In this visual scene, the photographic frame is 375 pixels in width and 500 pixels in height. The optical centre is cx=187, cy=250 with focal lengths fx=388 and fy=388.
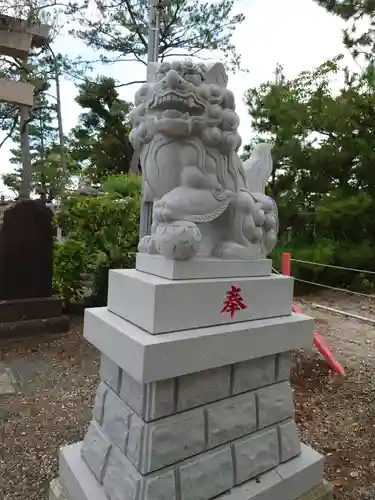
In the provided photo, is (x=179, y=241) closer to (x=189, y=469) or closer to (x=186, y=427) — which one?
(x=186, y=427)

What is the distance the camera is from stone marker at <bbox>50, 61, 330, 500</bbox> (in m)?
1.16

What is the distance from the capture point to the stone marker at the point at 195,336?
1.16 meters

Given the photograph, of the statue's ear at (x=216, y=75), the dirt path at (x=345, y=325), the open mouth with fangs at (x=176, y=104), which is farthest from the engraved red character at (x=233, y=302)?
the dirt path at (x=345, y=325)

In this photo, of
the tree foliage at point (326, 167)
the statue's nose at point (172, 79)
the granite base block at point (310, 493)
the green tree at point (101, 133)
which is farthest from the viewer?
the green tree at point (101, 133)

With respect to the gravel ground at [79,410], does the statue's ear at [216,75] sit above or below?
above

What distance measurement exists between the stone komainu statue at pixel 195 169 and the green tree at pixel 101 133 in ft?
29.7

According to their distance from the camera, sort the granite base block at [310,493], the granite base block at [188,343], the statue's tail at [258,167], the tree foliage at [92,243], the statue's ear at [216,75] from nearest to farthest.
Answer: the granite base block at [188,343] → the statue's ear at [216,75] → the granite base block at [310,493] → the statue's tail at [258,167] → the tree foliage at [92,243]

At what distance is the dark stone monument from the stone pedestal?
2.24 m

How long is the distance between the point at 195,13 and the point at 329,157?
509 centimetres

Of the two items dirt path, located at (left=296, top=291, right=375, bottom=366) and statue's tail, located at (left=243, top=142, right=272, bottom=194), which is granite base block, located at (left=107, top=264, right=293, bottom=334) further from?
dirt path, located at (left=296, top=291, right=375, bottom=366)

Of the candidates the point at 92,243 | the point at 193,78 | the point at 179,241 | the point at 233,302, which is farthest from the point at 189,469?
the point at 92,243

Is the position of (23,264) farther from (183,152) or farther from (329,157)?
(329,157)

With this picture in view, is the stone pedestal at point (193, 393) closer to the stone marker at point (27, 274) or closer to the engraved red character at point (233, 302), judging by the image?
the engraved red character at point (233, 302)

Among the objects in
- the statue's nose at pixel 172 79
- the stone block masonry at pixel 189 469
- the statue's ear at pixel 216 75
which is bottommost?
the stone block masonry at pixel 189 469
